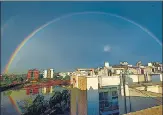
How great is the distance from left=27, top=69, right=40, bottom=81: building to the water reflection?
0.34m

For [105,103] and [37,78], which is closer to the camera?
[105,103]

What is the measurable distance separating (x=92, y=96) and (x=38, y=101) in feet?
8.43

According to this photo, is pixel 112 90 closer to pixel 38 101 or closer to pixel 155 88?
pixel 155 88

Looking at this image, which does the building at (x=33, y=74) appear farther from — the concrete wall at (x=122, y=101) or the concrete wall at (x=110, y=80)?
the concrete wall at (x=122, y=101)

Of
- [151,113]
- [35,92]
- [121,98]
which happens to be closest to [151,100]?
[121,98]

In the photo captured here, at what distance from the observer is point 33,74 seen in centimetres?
671

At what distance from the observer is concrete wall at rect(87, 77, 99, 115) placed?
11.8 ft

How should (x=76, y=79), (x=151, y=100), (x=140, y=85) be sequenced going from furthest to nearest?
1. (x=76, y=79)
2. (x=140, y=85)
3. (x=151, y=100)

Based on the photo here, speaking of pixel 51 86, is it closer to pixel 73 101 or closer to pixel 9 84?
pixel 73 101

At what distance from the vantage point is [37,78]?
6.42m

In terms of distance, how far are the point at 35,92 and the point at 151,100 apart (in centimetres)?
390

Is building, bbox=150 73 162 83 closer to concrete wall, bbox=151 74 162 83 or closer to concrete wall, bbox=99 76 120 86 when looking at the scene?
concrete wall, bbox=151 74 162 83

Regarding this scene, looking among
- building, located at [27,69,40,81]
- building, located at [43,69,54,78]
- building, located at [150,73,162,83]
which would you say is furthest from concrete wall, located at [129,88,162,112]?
building, located at [27,69,40,81]

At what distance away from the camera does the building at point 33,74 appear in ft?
21.0
